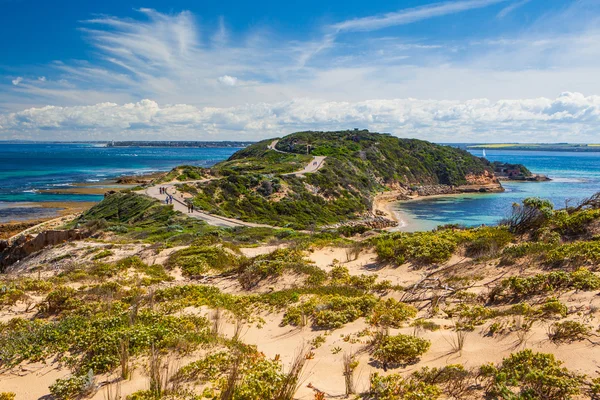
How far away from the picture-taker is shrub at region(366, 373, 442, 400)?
506 cm

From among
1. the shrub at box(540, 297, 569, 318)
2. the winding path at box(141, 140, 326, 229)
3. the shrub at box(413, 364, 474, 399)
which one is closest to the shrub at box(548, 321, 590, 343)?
the shrub at box(540, 297, 569, 318)

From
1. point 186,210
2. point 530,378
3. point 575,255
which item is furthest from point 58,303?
point 186,210

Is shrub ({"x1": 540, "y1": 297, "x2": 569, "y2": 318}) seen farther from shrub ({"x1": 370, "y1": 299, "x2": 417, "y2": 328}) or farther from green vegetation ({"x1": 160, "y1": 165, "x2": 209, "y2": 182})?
green vegetation ({"x1": 160, "y1": 165, "x2": 209, "y2": 182})

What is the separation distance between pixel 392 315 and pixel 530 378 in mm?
3314

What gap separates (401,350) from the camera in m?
6.30

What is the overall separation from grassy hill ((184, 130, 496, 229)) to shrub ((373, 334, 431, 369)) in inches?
1206

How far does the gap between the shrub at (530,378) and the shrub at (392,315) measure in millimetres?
2488

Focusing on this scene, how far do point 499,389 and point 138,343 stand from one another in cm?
606

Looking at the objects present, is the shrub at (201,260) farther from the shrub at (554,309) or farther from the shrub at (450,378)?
the shrub at (554,309)

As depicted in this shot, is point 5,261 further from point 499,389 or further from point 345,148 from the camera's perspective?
point 345,148

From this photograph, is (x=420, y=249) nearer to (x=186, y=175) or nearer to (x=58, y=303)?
(x=58, y=303)

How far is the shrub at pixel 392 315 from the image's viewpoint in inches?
311

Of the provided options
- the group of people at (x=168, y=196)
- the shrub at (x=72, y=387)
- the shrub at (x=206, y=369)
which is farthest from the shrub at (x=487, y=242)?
the group of people at (x=168, y=196)

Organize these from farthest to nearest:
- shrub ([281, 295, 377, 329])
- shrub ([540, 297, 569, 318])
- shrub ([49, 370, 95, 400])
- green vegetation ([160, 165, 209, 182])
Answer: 1. green vegetation ([160, 165, 209, 182])
2. shrub ([281, 295, 377, 329])
3. shrub ([540, 297, 569, 318])
4. shrub ([49, 370, 95, 400])
